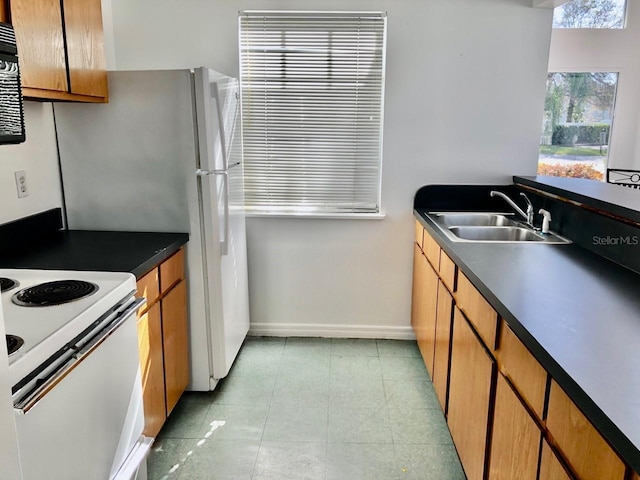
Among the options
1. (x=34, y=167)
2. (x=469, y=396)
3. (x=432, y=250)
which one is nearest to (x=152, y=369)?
(x=34, y=167)

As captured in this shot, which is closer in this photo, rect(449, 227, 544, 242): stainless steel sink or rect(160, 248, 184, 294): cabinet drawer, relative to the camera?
rect(160, 248, 184, 294): cabinet drawer

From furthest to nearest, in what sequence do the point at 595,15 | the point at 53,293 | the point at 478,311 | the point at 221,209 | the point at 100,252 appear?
the point at 595,15 → the point at 221,209 → the point at 100,252 → the point at 478,311 → the point at 53,293

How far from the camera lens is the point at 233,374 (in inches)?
115

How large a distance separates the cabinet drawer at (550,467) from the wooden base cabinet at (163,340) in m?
1.47

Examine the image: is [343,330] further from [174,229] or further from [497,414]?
[497,414]

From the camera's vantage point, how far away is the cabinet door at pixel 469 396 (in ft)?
5.58

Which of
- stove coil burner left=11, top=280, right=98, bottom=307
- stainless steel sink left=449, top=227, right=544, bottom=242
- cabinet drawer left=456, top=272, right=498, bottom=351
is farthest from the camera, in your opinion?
stainless steel sink left=449, top=227, right=544, bottom=242

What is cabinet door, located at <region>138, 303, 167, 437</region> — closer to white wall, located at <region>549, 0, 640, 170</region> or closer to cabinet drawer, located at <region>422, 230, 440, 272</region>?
cabinet drawer, located at <region>422, 230, 440, 272</region>

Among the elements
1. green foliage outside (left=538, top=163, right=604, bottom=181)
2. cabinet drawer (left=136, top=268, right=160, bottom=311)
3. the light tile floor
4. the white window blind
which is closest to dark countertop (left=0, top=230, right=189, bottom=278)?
cabinet drawer (left=136, top=268, right=160, bottom=311)

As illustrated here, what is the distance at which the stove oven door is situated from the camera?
1.21m

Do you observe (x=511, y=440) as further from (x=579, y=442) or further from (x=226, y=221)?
(x=226, y=221)

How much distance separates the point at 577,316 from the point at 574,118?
14.1 ft

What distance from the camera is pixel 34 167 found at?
7.53 feet

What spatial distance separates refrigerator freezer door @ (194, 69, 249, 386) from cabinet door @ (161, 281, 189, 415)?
0.46ft
